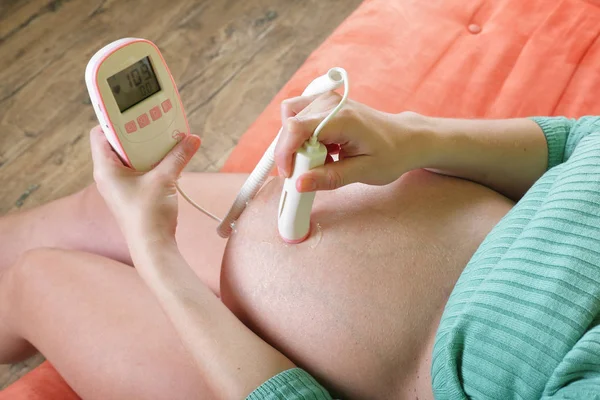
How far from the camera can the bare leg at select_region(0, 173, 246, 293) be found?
3.02 feet

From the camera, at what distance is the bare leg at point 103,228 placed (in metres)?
0.92

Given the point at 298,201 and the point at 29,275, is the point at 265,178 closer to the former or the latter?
the point at 298,201

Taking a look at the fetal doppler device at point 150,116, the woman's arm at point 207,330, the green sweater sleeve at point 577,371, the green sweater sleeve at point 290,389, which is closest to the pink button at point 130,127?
the fetal doppler device at point 150,116

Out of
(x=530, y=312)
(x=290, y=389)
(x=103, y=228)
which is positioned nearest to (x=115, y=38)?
(x=103, y=228)

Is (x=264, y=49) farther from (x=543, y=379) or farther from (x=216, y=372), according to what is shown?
(x=543, y=379)

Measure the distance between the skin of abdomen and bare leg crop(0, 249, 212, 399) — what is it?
0.12m

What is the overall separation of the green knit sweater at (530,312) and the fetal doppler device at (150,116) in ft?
0.65

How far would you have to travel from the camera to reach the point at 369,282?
698mm

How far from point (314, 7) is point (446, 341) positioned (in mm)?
1475

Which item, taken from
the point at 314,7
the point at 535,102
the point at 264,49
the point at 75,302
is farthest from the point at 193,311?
the point at 314,7

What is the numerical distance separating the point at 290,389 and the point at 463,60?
30.5 inches

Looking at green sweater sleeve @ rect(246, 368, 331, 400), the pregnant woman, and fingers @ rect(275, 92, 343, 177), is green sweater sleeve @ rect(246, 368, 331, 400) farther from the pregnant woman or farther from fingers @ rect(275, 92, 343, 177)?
fingers @ rect(275, 92, 343, 177)

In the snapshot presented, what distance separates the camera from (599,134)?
75 centimetres

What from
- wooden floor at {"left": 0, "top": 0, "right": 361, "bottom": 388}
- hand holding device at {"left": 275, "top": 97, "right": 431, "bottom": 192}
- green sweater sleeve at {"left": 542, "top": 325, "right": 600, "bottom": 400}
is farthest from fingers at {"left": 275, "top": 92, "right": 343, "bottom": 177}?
wooden floor at {"left": 0, "top": 0, "right": 361, "bottom": 388}
